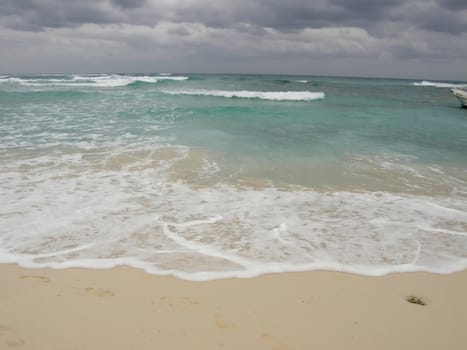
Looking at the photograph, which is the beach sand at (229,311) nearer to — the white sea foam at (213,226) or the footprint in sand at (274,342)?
the footprint in sand at (274,342)

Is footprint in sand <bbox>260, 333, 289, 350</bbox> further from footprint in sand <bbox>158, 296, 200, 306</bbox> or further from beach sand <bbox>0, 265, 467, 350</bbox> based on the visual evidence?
footprint in sand <bbox>158, 296, 200, 306</bbox>

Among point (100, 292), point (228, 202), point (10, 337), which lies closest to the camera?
point (10, 337)

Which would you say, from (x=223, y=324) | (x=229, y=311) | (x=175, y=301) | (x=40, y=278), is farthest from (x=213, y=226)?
(x=40, y=278)

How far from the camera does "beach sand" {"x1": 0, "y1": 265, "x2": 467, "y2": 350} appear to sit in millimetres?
2793

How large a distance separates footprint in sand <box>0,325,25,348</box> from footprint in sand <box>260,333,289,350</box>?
2.11 metres

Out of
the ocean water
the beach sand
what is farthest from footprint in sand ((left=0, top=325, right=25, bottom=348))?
the ocean water

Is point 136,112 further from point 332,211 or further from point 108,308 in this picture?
point 108,308

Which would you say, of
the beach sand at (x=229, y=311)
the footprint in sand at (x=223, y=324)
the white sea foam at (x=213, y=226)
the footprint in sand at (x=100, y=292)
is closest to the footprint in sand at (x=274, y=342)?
the beach sand at (x=229, y=311)

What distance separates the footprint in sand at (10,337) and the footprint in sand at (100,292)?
29.7 inches

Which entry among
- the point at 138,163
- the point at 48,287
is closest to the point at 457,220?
the point at 48,287

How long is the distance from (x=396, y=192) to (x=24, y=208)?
7.50 metres

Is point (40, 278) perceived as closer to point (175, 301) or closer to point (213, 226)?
point (175, 301)

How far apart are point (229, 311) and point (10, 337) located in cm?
198

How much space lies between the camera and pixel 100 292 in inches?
135
